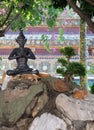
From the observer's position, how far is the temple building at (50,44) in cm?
1334

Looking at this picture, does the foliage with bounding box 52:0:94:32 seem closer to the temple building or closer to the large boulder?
the large boulder

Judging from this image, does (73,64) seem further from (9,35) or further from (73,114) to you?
(9,35)

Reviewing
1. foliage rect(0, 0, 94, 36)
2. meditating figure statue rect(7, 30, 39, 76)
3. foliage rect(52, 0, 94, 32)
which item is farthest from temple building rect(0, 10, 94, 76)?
foliage rect(52, 0, 94, 32)

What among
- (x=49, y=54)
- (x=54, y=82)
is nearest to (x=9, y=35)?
(x=49, y=54)

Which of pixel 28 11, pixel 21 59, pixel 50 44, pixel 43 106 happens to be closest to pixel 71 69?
pixel 43 106

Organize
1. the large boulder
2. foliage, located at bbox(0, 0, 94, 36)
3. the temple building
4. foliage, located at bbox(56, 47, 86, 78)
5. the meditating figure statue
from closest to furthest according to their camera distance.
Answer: foliage, located at bbox(0, 0, 94, 36)
the large boulder
foliage, located at bbox(56, 47, 86, 78)
the meditating figure statue
the temple building

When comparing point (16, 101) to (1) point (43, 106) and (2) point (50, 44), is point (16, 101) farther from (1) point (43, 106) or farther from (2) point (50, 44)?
(2) point (50, 44)

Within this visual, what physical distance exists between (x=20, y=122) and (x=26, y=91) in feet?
1.38

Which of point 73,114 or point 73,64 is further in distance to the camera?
point 73,64

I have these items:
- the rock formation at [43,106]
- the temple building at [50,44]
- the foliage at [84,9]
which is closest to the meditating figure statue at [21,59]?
the rock formation at [43,106]

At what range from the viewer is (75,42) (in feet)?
46.9

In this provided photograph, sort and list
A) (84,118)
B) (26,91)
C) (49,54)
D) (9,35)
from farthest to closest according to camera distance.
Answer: (9,35)
(49,54)
(26,91)
(84,118)

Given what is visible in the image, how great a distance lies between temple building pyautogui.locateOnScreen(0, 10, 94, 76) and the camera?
43.8ft

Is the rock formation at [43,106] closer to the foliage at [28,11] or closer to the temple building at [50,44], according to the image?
the foliage at [28,11]
